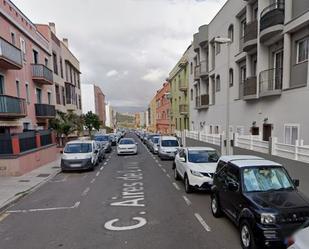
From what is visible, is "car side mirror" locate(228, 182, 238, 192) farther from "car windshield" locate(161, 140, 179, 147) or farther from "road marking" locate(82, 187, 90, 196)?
"car windshield" locate(161, 140, 179, 147)

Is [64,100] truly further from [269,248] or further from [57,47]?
[269,248]

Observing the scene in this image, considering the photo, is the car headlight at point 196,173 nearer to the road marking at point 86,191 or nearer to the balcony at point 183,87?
the road marking at point 86,191

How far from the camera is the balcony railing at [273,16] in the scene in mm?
11234

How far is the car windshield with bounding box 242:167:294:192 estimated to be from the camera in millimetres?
5383

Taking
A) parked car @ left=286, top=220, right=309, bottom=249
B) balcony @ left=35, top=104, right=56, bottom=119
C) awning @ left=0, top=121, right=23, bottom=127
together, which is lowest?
parked car @ left=286, top=220, right=309, bottom=249

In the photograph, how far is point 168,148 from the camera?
18453 millimetres

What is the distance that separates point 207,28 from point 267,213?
21.4m

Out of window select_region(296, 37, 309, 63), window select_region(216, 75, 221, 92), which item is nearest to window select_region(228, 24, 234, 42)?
window select_region(216, 75, 221, 92)

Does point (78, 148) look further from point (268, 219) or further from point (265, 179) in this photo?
point (268, 219)

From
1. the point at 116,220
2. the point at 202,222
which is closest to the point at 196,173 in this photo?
the point at 202,222

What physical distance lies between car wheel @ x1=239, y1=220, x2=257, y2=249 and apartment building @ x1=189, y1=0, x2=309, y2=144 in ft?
21.8

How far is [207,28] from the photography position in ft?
74.7

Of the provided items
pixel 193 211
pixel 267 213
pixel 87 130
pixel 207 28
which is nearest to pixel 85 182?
pixel 193 211

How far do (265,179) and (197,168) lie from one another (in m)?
3.48
